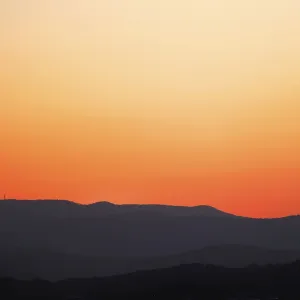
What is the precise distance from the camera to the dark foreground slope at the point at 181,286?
6378cm

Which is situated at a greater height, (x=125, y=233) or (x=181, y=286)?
(x=125, y=233)

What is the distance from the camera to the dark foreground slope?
63.8 m

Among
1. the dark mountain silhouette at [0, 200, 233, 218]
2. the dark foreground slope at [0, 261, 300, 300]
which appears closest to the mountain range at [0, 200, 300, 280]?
the dark mountain silhouette at [0, 200, 233, 218]

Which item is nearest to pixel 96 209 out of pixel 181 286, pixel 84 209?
pixel 84 209

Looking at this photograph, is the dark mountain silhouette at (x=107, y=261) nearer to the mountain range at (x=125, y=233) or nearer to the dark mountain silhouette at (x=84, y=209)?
the mountain range at (x=125, y=233)

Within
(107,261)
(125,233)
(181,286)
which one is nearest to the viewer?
(181,286)

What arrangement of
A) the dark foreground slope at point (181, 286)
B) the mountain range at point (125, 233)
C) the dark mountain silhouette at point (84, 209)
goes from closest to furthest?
the dark foreground slope at point (181, 286), the mountain range at point (125, 233), the dark mountain silhouette at point (84, 209)

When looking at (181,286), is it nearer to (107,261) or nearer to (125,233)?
(107,261)

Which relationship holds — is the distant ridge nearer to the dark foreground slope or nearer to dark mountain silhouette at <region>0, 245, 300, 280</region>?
dark mountain silhouette at <region>0, 245, 300, 280</region>

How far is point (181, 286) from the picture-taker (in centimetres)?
6875

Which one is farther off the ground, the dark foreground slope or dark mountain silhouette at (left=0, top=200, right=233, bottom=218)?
dark mountain silhouette at (left=0, top=200, right=233, bottom=218)

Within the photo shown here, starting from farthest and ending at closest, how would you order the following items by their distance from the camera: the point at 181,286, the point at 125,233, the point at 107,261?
the point at 125,233 → the point at 107,261 → the point at 181,286

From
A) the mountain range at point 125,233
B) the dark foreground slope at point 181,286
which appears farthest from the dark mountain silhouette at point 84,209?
the dark foreground slope at point 181,286

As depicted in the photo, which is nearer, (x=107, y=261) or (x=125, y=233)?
(x=107, y=261)
